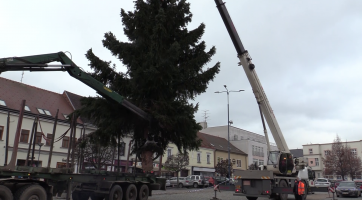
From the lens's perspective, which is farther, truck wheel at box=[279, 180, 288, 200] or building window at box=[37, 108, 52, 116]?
building window at box=[37, 108, 52, 116]

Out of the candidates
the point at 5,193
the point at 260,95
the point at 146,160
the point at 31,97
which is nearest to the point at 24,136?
the point at 31,97

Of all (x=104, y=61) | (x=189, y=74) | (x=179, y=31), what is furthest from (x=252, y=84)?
(x=104, y=61)

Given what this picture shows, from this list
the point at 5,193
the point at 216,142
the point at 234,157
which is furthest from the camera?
the point at 234,157

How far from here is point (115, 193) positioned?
13289mm

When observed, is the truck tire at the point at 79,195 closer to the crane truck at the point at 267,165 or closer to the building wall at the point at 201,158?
the crane truck at the point at 267,165

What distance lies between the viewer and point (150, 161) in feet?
55.8

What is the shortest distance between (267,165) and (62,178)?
11.8 meters

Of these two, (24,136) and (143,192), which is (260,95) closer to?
(143,192)

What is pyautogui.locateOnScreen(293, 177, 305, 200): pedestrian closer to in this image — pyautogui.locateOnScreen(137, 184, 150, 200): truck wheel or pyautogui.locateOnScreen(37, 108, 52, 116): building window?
pyautogui.locateOnScreen(137, 184, 150, 200): truck wheel

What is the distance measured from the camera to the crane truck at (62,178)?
33.6 feet

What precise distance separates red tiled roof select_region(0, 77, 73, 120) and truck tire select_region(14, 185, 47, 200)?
22121mm

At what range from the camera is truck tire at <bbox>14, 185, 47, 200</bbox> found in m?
10.1

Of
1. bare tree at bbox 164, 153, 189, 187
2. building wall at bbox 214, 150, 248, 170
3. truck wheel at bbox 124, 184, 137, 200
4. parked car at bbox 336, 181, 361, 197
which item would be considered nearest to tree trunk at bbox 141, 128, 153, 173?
truck wheel at bbox 124, 184, 137, 200

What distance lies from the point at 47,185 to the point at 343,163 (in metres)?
53.8
